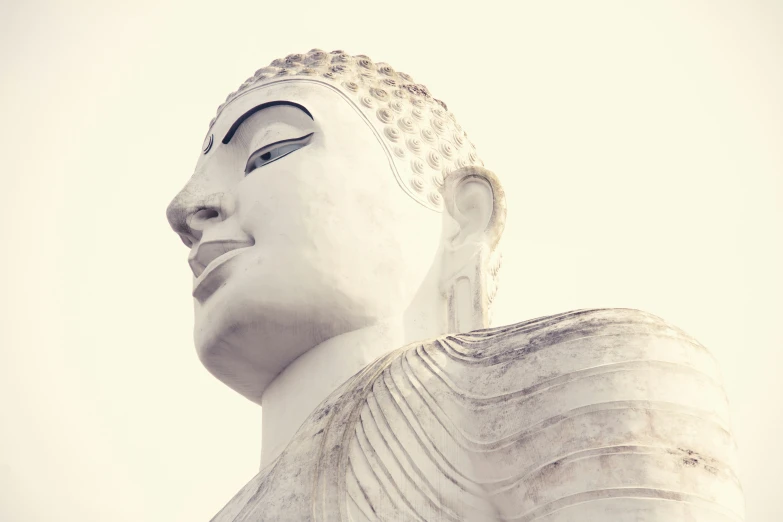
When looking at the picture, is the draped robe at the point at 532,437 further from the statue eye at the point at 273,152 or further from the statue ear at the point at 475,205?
the statue eye at the point at 273,152

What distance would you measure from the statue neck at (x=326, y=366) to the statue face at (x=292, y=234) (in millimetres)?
49

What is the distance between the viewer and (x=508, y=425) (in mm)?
3795

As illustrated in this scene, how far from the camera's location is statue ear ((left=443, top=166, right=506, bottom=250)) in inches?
214

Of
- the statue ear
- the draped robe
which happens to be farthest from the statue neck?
the draped robe

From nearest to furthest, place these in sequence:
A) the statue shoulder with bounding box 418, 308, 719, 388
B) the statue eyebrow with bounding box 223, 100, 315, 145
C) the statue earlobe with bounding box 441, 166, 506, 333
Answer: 1. the statue shoulder with bounding box 418, 308, 719, 388
2. the statue earlobe with bounding box 441, 166, 506, 333
3. the statue eyebrow with bounding box 223, 100, 315, 145

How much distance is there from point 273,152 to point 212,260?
66cm

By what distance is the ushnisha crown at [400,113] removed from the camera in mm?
5660

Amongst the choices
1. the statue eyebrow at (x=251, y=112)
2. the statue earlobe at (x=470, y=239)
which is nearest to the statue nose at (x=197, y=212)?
the statue eyebrow at (x=251, y=112)

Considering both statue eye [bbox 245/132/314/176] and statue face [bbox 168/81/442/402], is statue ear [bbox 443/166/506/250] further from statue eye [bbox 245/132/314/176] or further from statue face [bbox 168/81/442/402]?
statue eye [bbox 245/132/314/176]

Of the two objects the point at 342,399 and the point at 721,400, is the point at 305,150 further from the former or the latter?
the point at 721,400

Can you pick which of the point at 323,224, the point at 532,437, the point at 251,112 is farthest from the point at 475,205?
the point at 532,437

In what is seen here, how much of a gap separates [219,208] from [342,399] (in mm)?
1677

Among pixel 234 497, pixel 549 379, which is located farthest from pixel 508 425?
pixel 234 497

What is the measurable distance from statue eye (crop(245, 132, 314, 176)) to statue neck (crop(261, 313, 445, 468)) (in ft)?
3.53
